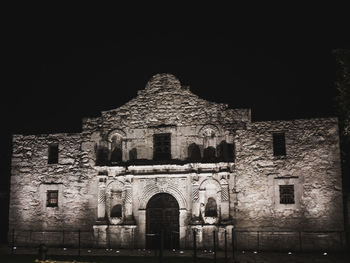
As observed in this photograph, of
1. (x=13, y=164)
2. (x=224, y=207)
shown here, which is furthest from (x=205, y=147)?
(x=13, y=164)

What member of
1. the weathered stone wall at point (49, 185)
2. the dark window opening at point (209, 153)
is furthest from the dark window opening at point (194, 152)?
the weathered stone wall at point (49, 185)

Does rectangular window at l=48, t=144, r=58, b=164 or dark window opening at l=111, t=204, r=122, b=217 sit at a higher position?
rectangular window at l=48, t=144, r=58, b=164

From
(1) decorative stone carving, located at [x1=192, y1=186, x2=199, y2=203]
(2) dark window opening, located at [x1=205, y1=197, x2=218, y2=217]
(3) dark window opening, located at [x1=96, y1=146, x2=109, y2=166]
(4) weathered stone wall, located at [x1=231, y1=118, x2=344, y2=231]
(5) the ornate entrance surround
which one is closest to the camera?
(4) weathered stone wall, located at [x1=231, y1=118, x2=344, y2=231]

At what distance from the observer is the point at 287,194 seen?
2005 centimetres

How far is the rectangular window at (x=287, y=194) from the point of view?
19981 mm

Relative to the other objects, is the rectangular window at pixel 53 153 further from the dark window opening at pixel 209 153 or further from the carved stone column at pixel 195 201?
the dark window opening at pixel 209 153

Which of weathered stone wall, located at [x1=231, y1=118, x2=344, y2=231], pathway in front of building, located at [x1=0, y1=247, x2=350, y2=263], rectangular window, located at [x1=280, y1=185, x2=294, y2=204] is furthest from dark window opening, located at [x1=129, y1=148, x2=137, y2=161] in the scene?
rectangular window, located at [x1=280, y1=185, x2=294, y2=204]

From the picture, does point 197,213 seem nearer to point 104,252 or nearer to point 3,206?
→ point 104,252

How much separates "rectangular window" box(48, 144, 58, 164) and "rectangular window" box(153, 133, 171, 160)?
5.53 meters

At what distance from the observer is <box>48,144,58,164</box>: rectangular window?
2308 centimetres

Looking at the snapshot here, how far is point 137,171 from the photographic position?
21406 mm

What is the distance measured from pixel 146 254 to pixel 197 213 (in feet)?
10.5

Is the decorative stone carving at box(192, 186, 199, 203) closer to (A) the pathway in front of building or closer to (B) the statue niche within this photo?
(A) the pathway in front of building

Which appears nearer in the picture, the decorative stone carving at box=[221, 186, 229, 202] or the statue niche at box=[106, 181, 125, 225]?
the decorative stone carving at box=[221, 186, 229, 202]
